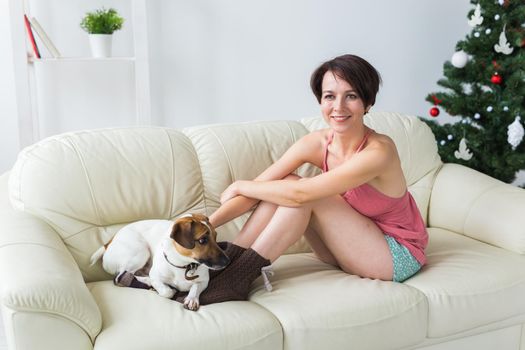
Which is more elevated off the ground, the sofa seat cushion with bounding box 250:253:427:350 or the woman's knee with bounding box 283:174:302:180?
the woman's knee with bounding box 283:174:302:180

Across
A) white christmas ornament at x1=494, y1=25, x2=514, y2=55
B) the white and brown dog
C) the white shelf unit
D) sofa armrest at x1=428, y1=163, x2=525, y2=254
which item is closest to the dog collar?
the white and brown dog

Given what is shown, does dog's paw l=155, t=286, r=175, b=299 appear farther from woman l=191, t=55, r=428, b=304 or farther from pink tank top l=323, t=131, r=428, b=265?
pink tank top l=323, t=131, r=428, b=265

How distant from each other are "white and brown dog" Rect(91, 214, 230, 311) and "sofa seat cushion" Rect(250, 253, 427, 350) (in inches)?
9.6

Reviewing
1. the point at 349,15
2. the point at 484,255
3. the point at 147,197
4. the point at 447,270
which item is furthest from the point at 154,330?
the point at 349,15

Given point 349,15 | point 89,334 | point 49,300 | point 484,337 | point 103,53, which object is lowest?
point 484,337

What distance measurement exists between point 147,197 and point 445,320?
3.97ft

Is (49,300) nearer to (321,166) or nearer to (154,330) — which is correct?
(154,330)

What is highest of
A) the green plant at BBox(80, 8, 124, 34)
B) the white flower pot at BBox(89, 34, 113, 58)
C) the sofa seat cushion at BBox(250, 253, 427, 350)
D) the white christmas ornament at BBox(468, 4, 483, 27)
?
the white christmas ornament at BBox(468, 4, 483, 27)

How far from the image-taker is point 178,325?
1.89 m

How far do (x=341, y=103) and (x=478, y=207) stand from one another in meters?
0.94

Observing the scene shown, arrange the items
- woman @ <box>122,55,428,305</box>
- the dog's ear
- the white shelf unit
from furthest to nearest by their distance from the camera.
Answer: the white shelf unit → woman @ <box>122,55,428,305</box> → the dog's ear

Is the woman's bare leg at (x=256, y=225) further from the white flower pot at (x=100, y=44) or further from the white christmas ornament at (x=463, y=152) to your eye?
the white christmas ornament at (x=463, y=152)

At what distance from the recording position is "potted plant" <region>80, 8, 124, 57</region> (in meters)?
3.28

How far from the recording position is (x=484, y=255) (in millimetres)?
2523
